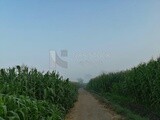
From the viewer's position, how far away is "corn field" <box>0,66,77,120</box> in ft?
25.1

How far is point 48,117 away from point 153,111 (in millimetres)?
9664

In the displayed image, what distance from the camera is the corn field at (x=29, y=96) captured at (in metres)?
7.65

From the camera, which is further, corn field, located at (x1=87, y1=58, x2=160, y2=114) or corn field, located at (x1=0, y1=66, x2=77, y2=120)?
corn field, located at (x1=87, y1=58, x2=160, y2=114)

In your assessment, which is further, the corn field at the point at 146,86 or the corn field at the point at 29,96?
the corn field at the point at 146,86

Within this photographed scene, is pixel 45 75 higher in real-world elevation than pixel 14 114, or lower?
higher

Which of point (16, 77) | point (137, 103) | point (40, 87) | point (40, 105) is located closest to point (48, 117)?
point (40, 105)

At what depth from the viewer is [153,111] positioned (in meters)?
17.6

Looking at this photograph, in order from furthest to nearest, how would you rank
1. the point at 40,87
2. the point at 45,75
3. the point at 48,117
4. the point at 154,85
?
1. the point at 154,85
2. the point at 45,75
3. the point at 40,87
4. the point at 48,117

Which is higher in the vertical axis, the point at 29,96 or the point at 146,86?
the point at 146,86

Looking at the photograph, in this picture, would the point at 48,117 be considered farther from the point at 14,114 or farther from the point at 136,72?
the point at 136,72

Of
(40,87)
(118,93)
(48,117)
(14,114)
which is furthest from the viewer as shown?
(118,93)

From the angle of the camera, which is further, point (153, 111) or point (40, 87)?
point (153, 111)

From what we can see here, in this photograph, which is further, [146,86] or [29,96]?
[146,86]

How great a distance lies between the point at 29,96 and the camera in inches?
478
